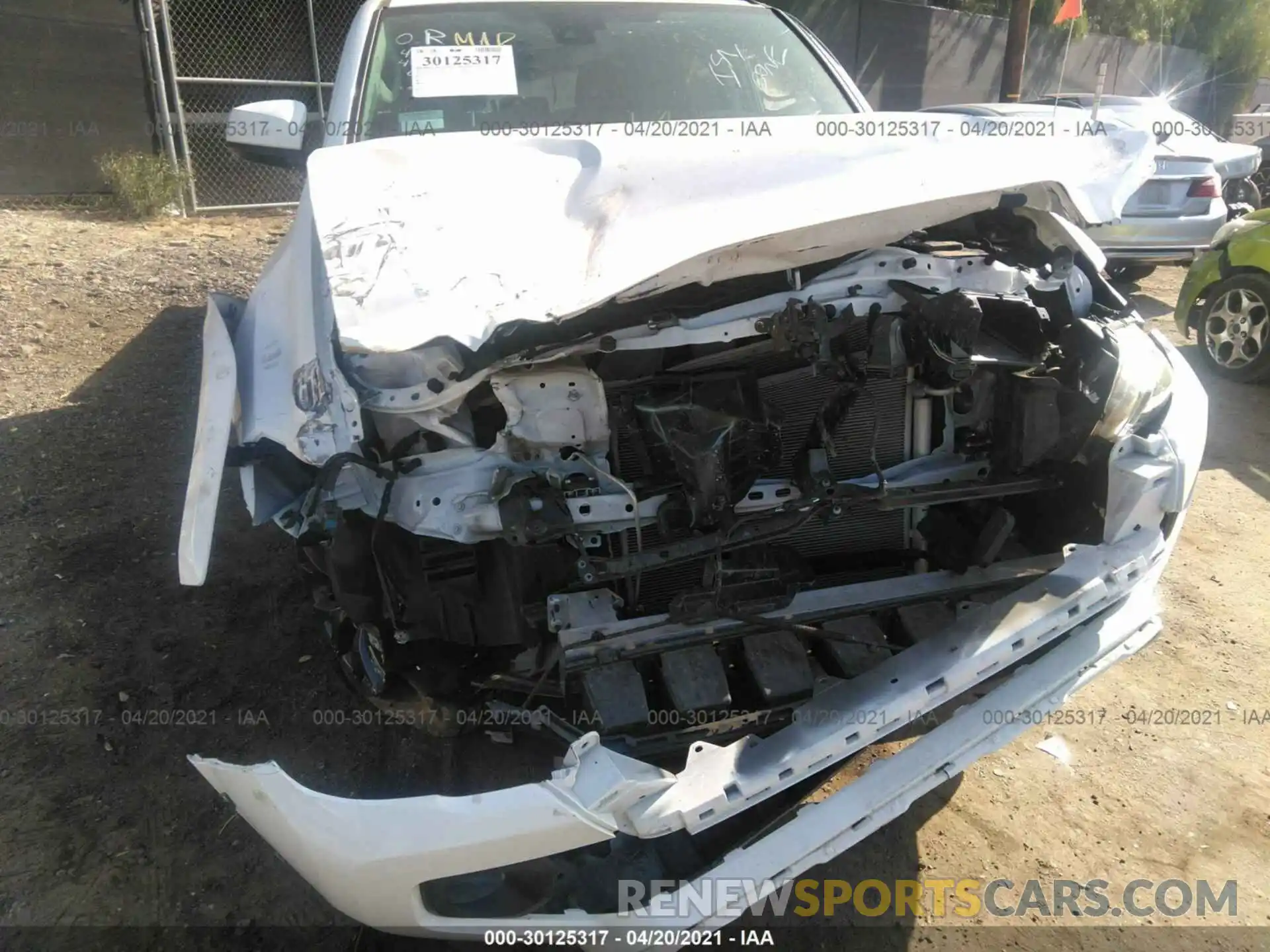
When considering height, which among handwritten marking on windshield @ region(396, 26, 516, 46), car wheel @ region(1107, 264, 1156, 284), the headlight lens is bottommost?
car wheel @ region(1107, 264, 1156, 284)

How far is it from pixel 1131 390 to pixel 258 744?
2644mm

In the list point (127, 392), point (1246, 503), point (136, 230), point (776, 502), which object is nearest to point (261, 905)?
point (776, 502)

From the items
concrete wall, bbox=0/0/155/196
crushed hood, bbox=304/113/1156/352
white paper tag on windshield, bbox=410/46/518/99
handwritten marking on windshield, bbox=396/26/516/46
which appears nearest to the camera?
crushed hood, bbox=304/113/1156/352

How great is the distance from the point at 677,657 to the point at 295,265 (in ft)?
4.79

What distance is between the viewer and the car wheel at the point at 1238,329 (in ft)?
17.9

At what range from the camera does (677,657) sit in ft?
6.82

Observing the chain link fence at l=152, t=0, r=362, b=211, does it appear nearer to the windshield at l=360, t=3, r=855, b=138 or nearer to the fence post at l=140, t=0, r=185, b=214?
the fence post at l=140, t=0, r=185, b=214

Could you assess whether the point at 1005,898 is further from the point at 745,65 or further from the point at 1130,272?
the point at 1130,272

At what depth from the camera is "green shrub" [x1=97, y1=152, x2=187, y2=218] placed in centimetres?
753

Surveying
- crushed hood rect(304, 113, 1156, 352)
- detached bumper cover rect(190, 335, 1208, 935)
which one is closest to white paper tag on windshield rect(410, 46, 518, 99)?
crushed hood rect(304, 113, 1156, 352)

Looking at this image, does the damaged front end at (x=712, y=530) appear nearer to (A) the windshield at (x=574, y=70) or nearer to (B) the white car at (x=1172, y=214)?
(A) the windshield at (x=574, y=70)

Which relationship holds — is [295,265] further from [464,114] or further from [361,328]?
[464,114]

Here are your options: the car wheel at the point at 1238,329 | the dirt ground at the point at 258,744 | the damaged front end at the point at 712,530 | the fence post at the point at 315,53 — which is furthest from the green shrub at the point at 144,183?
the car wheel at the point at 1238,329

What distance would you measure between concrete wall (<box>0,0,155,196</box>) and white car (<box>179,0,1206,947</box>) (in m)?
8.20
